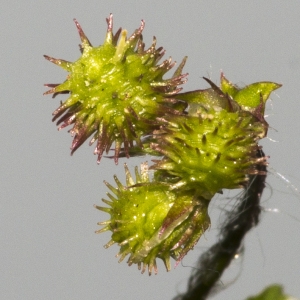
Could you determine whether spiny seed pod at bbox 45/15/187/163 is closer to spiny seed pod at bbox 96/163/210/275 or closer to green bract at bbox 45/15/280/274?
green bract at bbox 45/15/280/274

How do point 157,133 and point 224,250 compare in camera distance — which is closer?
point 157,133

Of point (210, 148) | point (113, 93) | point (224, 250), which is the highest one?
point (113, 93)

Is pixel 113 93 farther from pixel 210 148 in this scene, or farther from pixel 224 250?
pixel 224 250

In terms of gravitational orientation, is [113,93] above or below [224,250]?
above

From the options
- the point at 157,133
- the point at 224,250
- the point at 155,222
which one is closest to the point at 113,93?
the point at 157,133

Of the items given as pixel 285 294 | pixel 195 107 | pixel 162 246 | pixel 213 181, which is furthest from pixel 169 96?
pixel 285 294

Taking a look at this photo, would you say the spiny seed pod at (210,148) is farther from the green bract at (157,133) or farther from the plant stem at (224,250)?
the plant stem at (224,250)

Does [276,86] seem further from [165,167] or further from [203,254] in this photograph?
[203,254]
